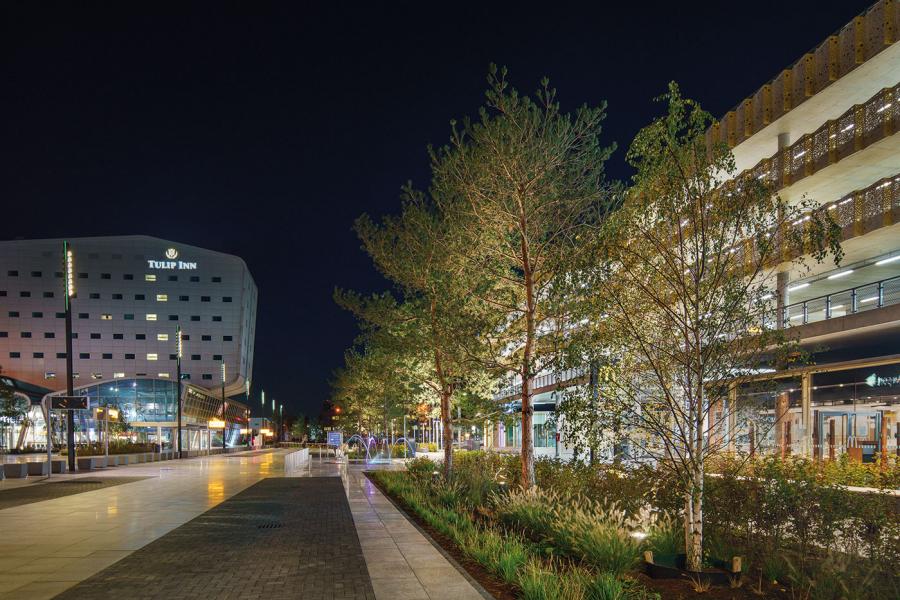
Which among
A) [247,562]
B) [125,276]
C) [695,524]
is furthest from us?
[125,276]

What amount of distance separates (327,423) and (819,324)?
164023 millimetres

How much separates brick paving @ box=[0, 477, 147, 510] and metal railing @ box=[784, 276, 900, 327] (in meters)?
23.5

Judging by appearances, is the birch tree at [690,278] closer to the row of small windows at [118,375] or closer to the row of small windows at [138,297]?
the row of small windows at [118,375]

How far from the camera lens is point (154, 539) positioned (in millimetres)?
12898

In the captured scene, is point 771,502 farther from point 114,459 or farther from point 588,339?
point 114,459

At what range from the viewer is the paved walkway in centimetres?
888

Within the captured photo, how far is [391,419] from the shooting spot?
5594 centimetres

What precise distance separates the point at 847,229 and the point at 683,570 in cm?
2452

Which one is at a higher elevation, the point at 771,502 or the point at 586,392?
the point at 586,392

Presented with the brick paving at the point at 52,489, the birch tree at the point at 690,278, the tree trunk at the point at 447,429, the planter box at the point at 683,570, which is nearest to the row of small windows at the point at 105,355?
the brick paving at the point at 52,489

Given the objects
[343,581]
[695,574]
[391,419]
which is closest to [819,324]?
[695,574]

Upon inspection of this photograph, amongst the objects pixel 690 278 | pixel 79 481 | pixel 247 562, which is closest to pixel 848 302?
pixel 690 278

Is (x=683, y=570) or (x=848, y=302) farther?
(x=848, y=302)

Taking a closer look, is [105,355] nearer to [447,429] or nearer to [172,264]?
[172,264]
